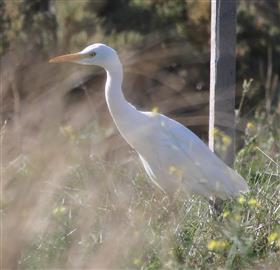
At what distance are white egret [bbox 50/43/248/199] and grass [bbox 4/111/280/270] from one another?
0.59ft

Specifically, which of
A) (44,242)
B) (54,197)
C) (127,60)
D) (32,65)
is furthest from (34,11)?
(44,242)

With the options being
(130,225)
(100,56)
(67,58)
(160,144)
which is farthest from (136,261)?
(100,56)

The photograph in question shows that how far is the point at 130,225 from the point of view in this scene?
4277mm

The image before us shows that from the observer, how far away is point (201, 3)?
29.5ft

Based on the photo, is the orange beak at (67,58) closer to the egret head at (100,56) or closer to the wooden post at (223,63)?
the egret head at (100,56)

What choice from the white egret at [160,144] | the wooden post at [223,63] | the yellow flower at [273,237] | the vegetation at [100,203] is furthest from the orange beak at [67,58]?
the yellow flower at [273,237]

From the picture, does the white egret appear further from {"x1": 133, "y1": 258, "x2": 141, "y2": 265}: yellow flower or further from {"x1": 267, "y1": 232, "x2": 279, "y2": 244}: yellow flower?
{"x1": 133, "y1": 258, "x2": 141, "y2": 265}: yellow flower

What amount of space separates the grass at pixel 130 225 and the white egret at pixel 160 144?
18 centimetres

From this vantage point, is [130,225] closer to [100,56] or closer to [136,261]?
[136,261]

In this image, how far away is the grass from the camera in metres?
4.06

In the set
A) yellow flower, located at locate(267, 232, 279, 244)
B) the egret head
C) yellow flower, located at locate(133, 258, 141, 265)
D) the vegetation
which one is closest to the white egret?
the egret head

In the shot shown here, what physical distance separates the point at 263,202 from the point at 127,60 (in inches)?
81.0

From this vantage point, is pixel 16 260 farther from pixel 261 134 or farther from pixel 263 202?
pixel 261 134

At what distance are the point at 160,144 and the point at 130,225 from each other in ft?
4.60
